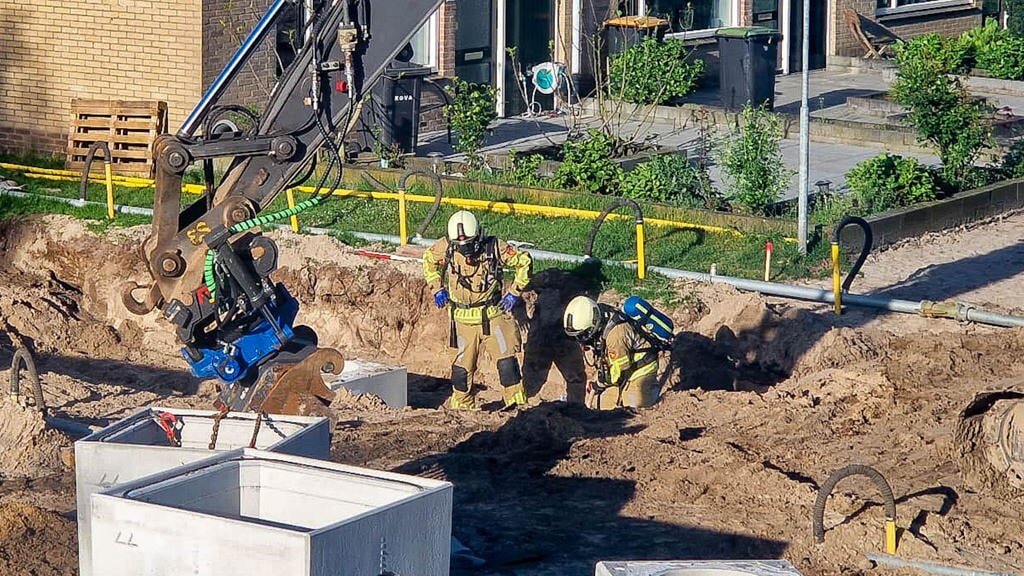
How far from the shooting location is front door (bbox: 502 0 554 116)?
24.0m

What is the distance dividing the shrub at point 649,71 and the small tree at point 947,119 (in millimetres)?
4240

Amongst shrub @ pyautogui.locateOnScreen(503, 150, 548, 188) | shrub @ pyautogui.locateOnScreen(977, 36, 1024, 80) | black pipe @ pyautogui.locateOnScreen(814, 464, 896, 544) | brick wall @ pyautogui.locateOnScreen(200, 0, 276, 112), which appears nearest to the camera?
black pipe @ pyautogui.locateOnScreen(814, 464, 896, 544)

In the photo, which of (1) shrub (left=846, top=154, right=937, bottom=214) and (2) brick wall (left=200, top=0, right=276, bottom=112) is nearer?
(1) shrub (left=846, top=154, right=937, bottom=214)

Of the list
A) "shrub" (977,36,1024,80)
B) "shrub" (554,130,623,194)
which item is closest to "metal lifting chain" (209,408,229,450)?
"shrub" (554,130,623,194)

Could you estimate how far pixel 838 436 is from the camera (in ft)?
38.9

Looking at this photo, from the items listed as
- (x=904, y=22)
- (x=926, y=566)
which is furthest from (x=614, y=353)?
(x=904, y=22)

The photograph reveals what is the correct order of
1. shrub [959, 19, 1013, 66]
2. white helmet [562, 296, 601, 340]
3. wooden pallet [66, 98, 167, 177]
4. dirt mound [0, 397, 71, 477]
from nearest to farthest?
dirt mound [0, 397, 71, 477] → white helmet [562, 296, 601, 340] → wooden pallet [66, 98, 167, 177] → shrub [959, 19, 1013, 66]

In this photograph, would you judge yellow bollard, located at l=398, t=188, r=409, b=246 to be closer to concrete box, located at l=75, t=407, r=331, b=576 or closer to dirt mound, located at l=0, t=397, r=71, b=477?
dirt mound, located at l=0, t=397, r=71, b=477

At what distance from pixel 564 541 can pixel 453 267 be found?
4.21 meters

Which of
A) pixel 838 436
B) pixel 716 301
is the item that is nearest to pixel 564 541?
pixel 838 436

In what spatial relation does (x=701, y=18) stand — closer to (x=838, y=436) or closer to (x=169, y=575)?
(x=838, y=436)

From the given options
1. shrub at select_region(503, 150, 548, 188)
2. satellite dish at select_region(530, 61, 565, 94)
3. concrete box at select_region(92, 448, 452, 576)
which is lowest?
concrete box at select_region(92, 448, 452, 576)

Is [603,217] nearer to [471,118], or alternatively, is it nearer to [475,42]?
[471,118]

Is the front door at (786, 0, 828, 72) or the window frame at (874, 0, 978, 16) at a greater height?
the window frame at (874, 0, 978, 16)
